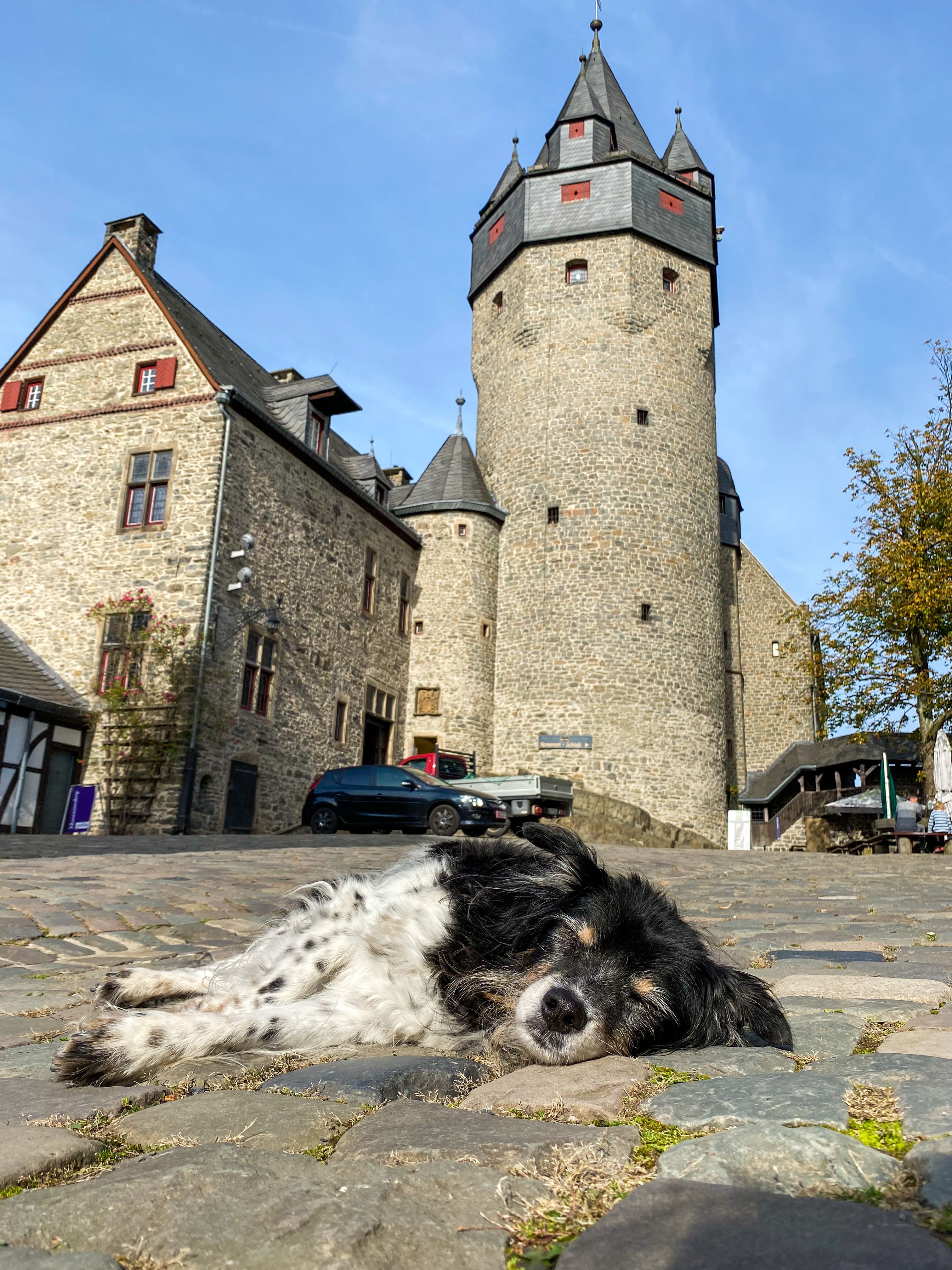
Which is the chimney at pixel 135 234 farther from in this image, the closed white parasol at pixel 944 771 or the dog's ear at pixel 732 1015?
the dog's ear at pixel 732 1015

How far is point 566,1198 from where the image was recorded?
5.41 ft

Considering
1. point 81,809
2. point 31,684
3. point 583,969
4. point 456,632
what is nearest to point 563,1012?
point 583,969

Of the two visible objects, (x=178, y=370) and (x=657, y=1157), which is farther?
(x=178, y=370)

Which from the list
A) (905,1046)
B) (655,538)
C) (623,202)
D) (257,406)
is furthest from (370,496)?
(905,1046)

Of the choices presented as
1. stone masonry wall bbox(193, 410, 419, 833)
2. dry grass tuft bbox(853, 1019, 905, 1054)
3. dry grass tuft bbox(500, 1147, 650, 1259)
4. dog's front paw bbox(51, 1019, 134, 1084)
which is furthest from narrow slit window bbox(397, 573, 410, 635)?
dry grass tuft bbox(500, 1147, 650, 1259)

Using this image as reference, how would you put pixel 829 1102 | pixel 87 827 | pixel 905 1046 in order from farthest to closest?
pixel 87 827 < pixel 905 1046 < pixel 829 1102

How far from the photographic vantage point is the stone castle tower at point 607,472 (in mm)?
29016

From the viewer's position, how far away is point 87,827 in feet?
64.8

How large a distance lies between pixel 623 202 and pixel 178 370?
15.9 metres

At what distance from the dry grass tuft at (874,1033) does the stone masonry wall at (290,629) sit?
1805 centimetres

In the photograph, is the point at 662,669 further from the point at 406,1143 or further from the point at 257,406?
the point at 406,1143

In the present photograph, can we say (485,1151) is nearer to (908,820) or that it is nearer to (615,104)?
(908,820)

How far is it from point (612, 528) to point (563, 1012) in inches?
1081

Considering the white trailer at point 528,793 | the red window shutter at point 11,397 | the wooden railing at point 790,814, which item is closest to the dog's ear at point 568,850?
the white trailer at point 528,793
